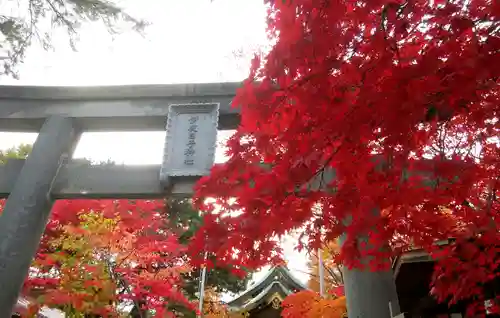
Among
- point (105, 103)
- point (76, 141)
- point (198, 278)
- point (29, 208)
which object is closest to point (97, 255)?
point (76, 141)

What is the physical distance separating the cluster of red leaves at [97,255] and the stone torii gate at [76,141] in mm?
2486

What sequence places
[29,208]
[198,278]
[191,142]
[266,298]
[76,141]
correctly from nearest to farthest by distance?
[191,142] → [29,208] → [76,141] → [266,298] → [198,278]

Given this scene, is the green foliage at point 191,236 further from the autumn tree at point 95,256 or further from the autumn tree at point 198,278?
the autumn tree at point 95,256

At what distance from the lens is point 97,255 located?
Answer: 422 inches

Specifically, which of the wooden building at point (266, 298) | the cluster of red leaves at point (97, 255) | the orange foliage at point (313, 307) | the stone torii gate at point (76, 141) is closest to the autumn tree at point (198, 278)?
the wooden building at point (266, 298)

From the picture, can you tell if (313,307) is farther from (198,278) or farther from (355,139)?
(198,278)

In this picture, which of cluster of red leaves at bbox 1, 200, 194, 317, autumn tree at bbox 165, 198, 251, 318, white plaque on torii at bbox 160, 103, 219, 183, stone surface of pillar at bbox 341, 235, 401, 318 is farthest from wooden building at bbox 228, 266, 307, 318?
stone surface of pillar at bbox 341, 235, 401, 318

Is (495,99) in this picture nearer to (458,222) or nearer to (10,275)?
(458,222)

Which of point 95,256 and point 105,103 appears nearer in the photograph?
point 105,103

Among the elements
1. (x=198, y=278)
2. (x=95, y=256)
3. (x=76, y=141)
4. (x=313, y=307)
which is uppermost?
(x=198, y=278)

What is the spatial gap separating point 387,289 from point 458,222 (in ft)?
6.27

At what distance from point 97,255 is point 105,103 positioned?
15.4 feet

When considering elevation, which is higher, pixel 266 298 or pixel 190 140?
pixel 190 140

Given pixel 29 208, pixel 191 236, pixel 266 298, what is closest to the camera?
pixel 29 208
